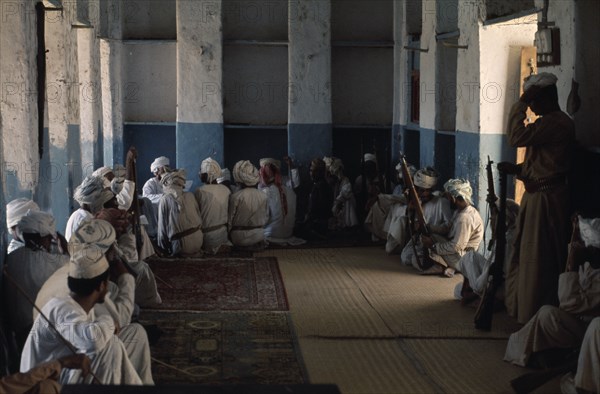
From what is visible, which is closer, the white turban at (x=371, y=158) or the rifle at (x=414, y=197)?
the rifle at (x=414, y=197)

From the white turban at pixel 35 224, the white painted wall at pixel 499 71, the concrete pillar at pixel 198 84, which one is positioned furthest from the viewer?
the concrete pillar at pixel 198 84

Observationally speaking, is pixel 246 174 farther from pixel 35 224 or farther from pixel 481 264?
pixel 35 224

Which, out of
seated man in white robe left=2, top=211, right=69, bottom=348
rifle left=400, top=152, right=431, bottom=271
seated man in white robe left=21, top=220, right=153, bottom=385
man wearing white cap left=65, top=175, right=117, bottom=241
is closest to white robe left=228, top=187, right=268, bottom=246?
rifle left=400, top=152, right=431, bottom=271

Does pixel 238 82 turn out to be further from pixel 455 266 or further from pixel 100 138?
pixel 455 266

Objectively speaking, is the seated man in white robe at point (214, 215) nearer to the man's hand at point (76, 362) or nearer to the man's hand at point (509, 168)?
the man's hand at point (509, 168)

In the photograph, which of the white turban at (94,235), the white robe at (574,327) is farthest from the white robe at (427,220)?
the white turban at (94,235)

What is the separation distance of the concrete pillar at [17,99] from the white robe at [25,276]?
4.99ft

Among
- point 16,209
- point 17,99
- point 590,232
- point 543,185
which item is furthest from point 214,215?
point 590,232

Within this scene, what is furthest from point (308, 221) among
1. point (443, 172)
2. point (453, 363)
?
point (453, 363)

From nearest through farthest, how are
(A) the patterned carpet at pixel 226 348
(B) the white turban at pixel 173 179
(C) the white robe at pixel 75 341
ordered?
(C) the white robe at pixel 75 341
(A) the patterned carpet at pixel 226 348
(B) the white turban at pixel 173 179

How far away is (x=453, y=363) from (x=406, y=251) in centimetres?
385

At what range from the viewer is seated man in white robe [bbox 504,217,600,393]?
5508mm

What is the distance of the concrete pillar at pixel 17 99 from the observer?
24.5ft

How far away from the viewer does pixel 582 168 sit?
23.7 ft
